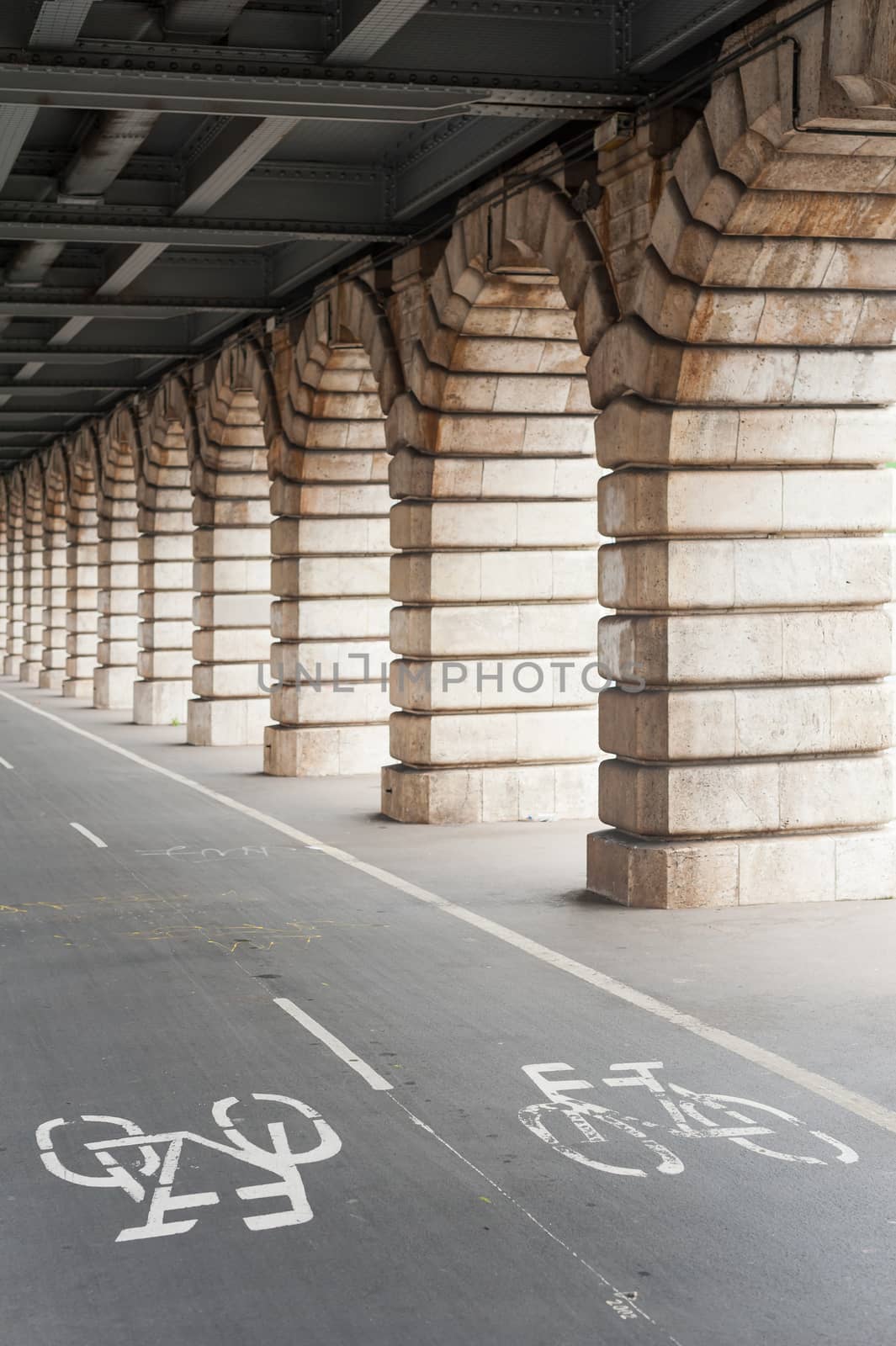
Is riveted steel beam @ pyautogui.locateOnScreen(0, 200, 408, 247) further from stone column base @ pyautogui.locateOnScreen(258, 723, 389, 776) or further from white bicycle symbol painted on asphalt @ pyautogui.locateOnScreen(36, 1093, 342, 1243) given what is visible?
white bicycle symbol painted on asphalt @ pyautogui.locateOnScreen(36, 1093, 342, 1243)

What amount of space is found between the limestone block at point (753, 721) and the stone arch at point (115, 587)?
24350 millimetres

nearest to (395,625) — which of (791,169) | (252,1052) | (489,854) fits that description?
(489,854)

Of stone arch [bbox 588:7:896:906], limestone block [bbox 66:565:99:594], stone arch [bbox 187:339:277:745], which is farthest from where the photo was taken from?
limestone block [bbox 66:565:99:594]

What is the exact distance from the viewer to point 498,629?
58.0 ft

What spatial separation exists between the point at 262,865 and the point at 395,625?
14.3 feet

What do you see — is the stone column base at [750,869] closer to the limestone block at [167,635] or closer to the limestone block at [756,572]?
the limestone block at [756,572]

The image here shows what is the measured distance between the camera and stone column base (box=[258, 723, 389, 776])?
2211 cm

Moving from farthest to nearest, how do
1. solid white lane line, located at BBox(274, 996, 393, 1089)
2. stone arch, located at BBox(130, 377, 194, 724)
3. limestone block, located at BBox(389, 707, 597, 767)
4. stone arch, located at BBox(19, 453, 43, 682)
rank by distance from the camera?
1. stone arch, located at BBox(19, 453, 43, 682)
2. stone arch, located at BBox(130, 377, 194, 724)
3. limestone block, located at BBox(389, 707, 597, 767)
4. solid white lane line, located at BBox(274, 996, 393, 1089)

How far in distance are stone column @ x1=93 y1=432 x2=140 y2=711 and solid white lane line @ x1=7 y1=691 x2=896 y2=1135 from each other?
19.2 m

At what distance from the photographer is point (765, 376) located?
1224 centimetres

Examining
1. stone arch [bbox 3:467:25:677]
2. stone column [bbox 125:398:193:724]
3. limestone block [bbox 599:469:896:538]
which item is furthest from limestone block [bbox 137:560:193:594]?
limestone block [bbox 599:469:896:538]

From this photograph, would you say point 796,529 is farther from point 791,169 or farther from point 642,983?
point 642,983

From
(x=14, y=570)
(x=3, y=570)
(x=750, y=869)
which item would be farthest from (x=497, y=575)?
(x=3, y=570)

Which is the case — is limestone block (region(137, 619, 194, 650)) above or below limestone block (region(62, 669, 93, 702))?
above
